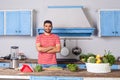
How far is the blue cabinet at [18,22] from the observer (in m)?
5.26

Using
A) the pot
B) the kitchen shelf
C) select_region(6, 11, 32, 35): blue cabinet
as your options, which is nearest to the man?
the kitchen shelf

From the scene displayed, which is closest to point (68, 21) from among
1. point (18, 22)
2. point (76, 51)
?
point (76, 51)

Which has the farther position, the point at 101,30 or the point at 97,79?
the point at 101,30

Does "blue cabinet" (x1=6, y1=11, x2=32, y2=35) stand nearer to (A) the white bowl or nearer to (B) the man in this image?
(B) the man

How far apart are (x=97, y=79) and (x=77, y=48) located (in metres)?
2.74

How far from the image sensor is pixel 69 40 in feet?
18.1

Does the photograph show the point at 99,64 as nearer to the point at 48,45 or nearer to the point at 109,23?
the point at 48,45

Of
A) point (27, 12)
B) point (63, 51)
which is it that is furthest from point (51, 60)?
point (27, 12)

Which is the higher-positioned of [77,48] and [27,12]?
[27,12]

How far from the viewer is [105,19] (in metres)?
5.16

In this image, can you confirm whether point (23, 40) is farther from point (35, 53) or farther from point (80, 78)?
point (80, 78)

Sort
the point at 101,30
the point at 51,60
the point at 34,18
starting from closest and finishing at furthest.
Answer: the point at 51,60 < the point at 101,30 < the point at 34,18

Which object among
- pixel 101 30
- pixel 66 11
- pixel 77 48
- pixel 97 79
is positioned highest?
pixel 66 11

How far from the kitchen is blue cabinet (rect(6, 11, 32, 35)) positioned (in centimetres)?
29
